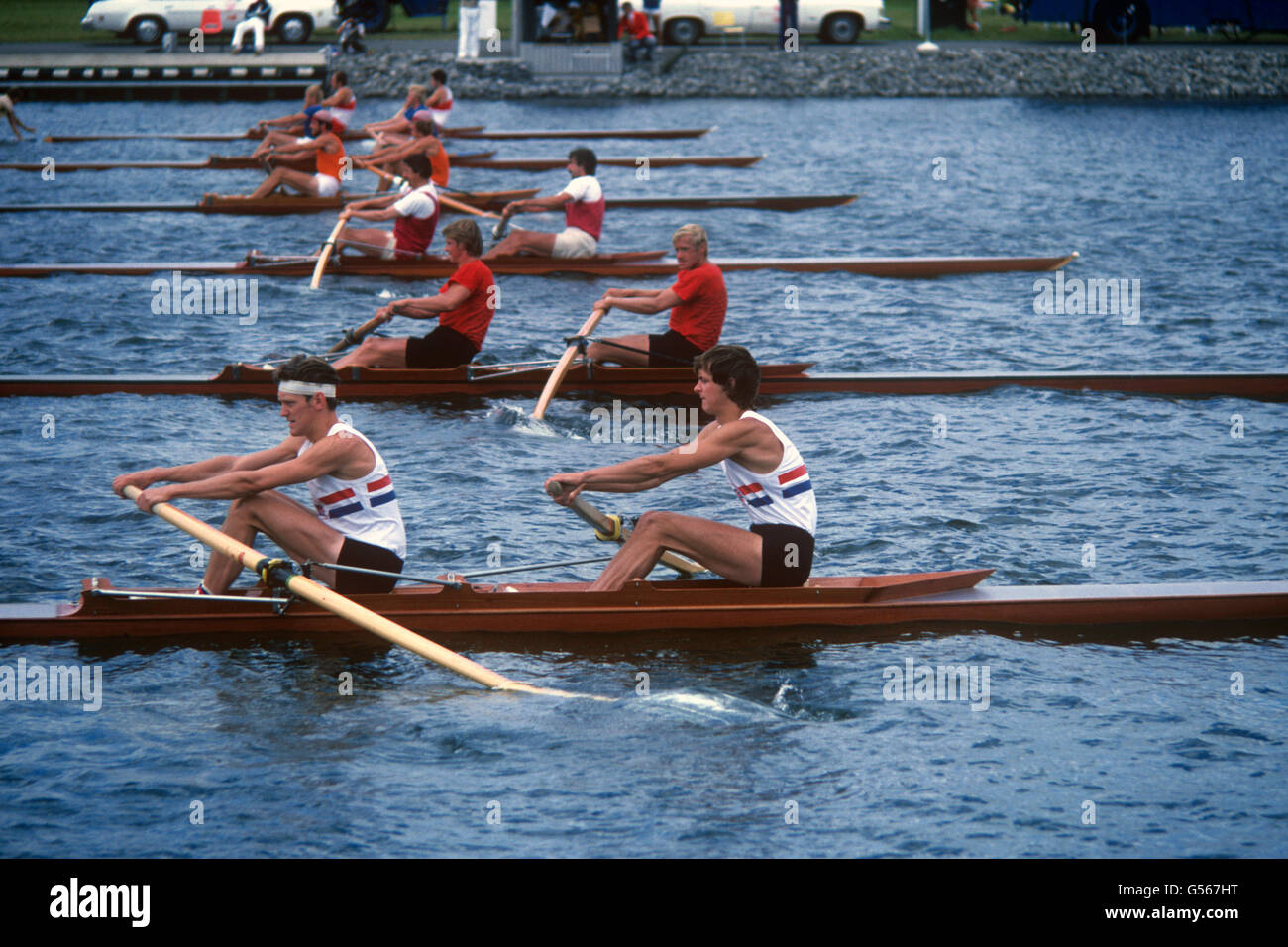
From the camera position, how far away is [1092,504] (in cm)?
1188

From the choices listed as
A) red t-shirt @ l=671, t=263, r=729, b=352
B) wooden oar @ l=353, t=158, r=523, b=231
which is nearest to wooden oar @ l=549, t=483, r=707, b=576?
red t-shirt @ l=671, t=263, r=729, b=352

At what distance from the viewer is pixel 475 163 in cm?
3039

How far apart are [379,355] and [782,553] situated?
6.73 meters

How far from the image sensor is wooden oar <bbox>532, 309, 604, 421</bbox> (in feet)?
45.3

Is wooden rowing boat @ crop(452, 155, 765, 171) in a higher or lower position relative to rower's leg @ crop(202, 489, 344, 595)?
higher

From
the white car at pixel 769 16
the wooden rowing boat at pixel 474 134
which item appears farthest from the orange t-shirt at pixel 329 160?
the white car at pixel 769 16

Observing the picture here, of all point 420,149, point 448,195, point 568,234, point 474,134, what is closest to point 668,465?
point 568,234

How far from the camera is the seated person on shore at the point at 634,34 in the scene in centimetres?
4331

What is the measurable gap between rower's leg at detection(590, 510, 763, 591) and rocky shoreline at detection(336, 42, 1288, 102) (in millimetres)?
34704

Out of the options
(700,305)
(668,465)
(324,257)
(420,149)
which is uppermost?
(420,149)

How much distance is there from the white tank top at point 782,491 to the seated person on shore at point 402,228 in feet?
34.0

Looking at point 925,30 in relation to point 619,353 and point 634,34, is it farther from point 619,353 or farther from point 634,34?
point 619,353

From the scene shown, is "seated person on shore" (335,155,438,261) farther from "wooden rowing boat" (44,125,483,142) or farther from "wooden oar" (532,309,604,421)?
"wooden rowing boat" (44,125,483,142)
